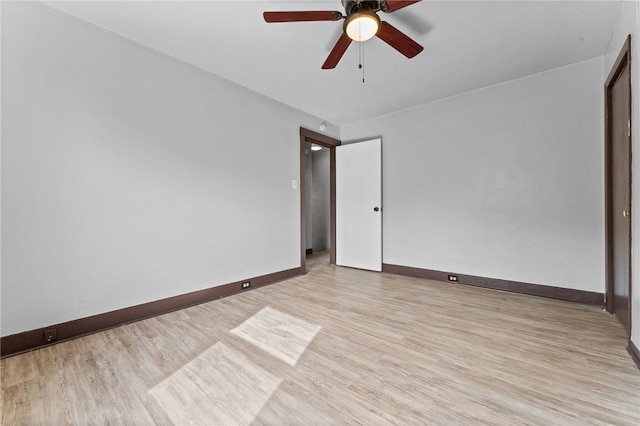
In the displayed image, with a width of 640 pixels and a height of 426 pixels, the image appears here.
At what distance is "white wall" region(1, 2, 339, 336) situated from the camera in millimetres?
1909

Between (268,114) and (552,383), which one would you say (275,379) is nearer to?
(552,383)

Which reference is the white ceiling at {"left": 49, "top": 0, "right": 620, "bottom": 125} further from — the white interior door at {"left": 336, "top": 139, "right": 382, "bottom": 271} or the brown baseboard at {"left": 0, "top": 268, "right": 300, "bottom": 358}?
the brown baseboard at {"left": 0, "top": 268, "right": 300, "bottom": 358}

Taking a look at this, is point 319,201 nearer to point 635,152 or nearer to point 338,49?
point 338,49

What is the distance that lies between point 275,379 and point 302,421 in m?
0.37

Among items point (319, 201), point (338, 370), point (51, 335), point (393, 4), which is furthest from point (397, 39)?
point (319, 201)

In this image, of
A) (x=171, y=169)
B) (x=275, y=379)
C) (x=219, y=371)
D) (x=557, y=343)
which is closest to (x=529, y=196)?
(x=557, y=343)

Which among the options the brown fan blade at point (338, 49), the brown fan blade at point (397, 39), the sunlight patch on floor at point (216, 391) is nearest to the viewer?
the sunlight patch on floor at point (216, 391)

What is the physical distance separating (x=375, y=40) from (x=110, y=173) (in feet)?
8.86

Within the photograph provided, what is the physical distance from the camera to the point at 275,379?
1614 mm

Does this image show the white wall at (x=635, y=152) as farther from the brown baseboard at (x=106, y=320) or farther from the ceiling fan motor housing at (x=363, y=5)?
the brown baseboard at (x=106, y=320)

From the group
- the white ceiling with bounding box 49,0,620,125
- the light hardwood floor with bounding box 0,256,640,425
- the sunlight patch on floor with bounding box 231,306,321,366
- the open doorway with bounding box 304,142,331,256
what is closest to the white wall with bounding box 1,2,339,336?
the white ceiling with bounding box 49,0,620,125

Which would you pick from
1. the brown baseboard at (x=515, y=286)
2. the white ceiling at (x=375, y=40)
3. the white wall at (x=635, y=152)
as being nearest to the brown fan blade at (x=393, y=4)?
the white ceiling at (x=375, y=40)

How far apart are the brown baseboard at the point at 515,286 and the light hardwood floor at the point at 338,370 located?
242mm

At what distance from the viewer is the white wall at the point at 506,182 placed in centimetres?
285
